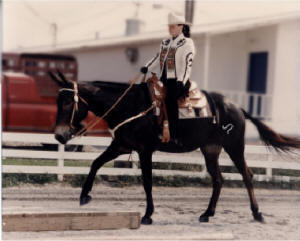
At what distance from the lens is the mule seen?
4.92 m

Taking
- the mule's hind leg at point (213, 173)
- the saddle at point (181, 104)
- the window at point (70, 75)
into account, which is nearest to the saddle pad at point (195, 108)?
the saddle at point (181, 104)

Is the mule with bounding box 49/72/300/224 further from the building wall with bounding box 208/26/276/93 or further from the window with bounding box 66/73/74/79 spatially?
the window with bounding box 66/73/74/79

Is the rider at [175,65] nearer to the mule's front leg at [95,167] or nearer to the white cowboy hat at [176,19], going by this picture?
the white cowboy hat at [176,19]

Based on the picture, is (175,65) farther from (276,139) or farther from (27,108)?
(27,108)

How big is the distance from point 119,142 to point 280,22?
6.45 m

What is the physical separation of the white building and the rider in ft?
12.3

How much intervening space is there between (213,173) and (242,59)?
560 cm

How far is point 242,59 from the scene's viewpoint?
34.1ft

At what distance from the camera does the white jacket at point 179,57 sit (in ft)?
16.7

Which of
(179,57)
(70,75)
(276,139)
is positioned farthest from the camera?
(70,75)

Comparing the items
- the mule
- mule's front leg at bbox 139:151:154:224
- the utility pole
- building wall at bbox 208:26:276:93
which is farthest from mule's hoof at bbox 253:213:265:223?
building wall at bbox 208:26:276:93

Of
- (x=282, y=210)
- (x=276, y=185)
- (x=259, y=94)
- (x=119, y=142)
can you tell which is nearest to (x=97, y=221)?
(x=119, y=142)

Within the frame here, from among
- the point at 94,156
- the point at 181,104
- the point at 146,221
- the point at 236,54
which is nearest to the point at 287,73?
the point at 236,54

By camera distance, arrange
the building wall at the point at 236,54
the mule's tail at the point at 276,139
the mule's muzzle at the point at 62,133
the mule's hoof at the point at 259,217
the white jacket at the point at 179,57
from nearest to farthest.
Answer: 1. the mule's muzzle at the point at 62,133
2. the white jacket at the point at 179,57
3. the mule's hoof at the point at 259,217
4. the mule's tail at the point at 276,139
5. the building wall at the point at 236,54
